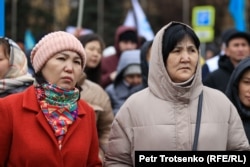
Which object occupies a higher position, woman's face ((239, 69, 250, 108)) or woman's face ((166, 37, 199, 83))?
woman's face ((166, 37, 199, 83))

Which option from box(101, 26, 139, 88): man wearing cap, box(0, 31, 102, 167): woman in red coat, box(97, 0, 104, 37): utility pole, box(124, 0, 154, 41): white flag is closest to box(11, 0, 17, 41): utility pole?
box(97, 0, 104, 37): utility pole

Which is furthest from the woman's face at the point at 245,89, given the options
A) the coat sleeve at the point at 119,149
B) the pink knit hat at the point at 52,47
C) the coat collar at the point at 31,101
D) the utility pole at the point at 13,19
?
the utility pole at the point at 13,19

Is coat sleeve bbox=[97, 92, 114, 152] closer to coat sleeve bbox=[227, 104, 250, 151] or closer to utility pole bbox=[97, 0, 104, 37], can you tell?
coat sleeve bbox=[227, 104, 250, 151]

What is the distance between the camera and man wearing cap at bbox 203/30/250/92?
6.91 m

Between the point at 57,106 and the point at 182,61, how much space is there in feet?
2.98

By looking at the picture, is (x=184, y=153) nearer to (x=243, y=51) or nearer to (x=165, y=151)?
(x=165, y=151)

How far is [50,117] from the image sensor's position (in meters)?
4.23

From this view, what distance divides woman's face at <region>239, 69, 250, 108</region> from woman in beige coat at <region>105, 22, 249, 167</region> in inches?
31.0

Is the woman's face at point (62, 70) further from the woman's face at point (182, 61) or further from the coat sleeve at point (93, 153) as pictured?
the woman's face at point (182, 61)

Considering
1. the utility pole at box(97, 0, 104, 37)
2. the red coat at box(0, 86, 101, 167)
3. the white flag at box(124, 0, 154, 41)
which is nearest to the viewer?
the red coat at box(0, 86, 101, 167)

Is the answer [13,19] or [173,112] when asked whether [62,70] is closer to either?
[173,112]

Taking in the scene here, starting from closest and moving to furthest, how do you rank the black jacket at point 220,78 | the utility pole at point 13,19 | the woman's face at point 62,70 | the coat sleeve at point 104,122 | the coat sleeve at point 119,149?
1. the woman's face at point 62,70
2. the coat sleeve at point 119,149
3. the coat sleeve at point 104,122
4. the black jacket at point 220,78
5. the utility pole at point 13,19

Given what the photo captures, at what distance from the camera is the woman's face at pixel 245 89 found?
17.6ft

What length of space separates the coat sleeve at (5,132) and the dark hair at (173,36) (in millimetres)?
1144
